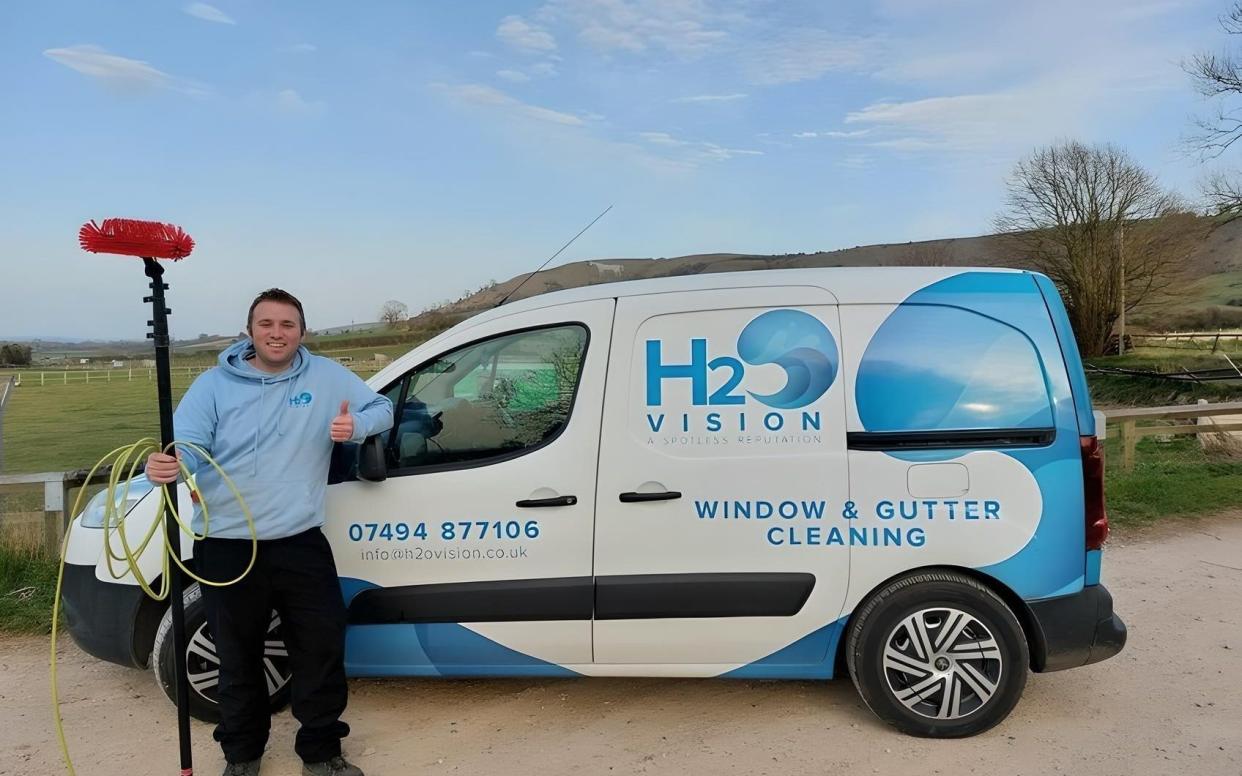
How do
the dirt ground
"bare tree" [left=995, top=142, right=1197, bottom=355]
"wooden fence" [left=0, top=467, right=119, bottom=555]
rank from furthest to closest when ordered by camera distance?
"bare tree" [left=995, top=142, right=1197, bottom=355]
"wooden fence" [left=0, top=467, right=119, bottom=555]
the dirt ground

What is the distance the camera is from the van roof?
10.4 feet

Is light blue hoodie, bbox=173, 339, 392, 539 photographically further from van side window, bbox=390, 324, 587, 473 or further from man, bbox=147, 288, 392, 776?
van side window, bbox=390, 324, 587, 473

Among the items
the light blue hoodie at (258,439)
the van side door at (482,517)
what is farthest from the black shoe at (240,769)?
the light blue hoodie at (258,439)

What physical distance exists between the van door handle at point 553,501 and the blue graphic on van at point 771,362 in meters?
0.50

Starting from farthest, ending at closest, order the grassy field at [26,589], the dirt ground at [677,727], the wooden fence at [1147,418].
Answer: the wooden fence at [1147,418] → the grassy field at [26,589] → the dirt ground at [677,727]

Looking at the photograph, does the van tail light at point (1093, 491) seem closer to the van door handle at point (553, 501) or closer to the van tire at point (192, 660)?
the van door handle at point (553, 501)

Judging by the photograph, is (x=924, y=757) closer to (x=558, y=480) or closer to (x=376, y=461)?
(x=558, y=480)

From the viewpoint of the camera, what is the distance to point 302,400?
9.23ft

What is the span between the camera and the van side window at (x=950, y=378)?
307 cm

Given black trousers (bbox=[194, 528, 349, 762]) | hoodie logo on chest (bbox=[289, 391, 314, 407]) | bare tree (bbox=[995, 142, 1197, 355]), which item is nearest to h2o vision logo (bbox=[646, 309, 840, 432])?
hoodie logo on chest (bbox=[289, 391, 314, 407])

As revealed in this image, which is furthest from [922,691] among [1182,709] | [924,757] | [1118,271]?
[1118,271]

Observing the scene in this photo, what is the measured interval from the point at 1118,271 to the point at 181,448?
4749cm

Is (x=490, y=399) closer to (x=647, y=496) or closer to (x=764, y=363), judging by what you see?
(x=647, y=496)

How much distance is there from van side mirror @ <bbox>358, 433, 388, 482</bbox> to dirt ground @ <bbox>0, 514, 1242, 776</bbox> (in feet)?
3.74
